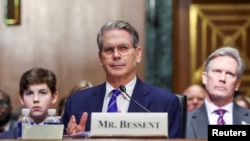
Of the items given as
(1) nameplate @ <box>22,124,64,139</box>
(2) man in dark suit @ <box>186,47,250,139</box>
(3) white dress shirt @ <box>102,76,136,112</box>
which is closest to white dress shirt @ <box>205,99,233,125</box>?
(2) man in dark suit @ <box>186,47,250,139</box>

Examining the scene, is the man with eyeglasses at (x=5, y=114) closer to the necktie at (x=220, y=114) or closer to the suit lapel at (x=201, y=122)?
the suit lapel at (x=201, y=122)

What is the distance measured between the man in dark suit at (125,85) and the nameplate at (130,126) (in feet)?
1.83

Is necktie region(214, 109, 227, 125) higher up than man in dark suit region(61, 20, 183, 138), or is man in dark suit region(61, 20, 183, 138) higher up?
man in dark suit region(61, 20, 183, 138)

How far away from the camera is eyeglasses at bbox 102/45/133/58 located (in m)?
4.69

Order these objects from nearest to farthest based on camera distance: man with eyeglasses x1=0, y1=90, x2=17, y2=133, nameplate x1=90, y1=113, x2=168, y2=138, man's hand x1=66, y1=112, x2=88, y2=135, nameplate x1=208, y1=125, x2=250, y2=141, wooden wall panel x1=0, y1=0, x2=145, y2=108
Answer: nameplate x1=208, y1=125, x2=250, y2=141, nameplate x1=90, y1=113, x2=168, y2=138, man's hand x1=66, y1=112, x2=88, y2=135, man with eyeglasses x1=0, y1=90, x2=17, y2=133, wooden wall panel x1=0, y1=0, x2=145, y2=108

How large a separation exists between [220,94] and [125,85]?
0.78m

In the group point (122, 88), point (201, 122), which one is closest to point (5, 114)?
point (201, 122)

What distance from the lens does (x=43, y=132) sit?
4051mm

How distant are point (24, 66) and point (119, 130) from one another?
4.38 meters

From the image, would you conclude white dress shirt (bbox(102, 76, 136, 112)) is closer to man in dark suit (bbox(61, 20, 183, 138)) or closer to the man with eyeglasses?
man in dark suit (bbox(61, 20, 183, 138))

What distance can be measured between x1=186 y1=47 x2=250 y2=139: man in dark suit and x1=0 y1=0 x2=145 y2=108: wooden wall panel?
3.02m

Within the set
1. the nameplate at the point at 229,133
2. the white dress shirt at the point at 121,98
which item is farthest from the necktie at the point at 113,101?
the nameplate at the point at 229,133

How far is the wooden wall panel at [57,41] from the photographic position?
830cm

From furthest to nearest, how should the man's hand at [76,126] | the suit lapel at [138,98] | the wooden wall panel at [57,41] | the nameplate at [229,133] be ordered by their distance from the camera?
the wooden wall panel at [57,41]
the suit lapel at [138,98]
the man's hand at [76,126]
the nameplate at [229,133]
